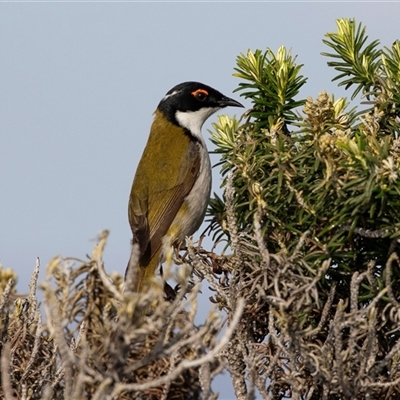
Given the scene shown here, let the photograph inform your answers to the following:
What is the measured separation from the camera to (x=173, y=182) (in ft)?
25.3

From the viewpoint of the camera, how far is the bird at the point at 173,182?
720 centimetres

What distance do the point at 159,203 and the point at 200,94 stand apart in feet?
5.56

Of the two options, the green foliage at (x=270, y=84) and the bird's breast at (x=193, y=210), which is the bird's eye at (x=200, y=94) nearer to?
the bird's breast at (x=193, y=210)

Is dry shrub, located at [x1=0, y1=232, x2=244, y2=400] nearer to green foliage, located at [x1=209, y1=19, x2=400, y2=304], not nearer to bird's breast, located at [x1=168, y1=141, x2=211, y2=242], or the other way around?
green foliage, located at [x1=209, y1=19, x2=400, y2=304]

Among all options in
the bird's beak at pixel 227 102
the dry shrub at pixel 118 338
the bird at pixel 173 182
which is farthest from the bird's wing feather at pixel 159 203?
the dry shrub at pixel 118 338

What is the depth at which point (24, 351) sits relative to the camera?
4621 millimetres

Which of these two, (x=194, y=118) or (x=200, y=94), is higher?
(x=200, y=94)

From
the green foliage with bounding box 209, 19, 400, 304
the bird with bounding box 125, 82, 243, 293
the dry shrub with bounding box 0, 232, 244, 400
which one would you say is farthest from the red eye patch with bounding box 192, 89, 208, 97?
the dry shrub with bounding box 0, 232, 244, 400

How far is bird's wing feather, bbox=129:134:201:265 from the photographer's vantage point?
23.8 feet

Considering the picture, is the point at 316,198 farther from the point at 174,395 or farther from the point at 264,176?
the point at 174,395

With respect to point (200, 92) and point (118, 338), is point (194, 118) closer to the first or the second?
point (200, 92)

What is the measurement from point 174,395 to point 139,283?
3.36m

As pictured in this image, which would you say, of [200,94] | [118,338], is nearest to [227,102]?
[200,94]

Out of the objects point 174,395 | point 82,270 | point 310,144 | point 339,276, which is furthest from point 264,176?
point 82,270
